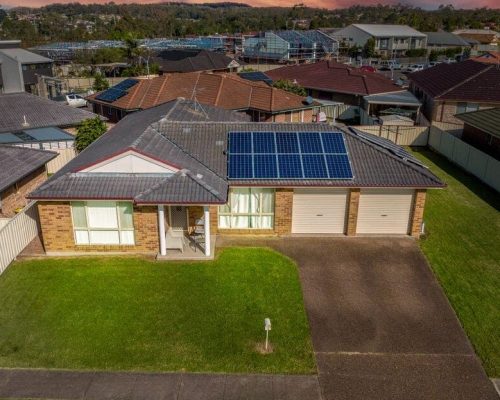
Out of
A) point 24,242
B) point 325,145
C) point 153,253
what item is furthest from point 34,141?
point 325,145

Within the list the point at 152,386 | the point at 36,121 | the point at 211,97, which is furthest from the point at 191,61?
the point at 152,386

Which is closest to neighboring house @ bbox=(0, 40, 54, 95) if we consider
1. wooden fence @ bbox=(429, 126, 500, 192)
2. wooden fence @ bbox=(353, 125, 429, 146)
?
wooden fence @ bbox=(353, 125, 429, 146)

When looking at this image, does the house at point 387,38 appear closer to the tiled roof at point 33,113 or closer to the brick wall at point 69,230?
the tiled roof at point 33,113

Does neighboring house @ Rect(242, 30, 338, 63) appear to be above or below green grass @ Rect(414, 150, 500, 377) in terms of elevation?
above

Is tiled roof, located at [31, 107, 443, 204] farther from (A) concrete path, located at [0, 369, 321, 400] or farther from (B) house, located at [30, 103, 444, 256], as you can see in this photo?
(A) concrete path, located at [0, 369, 321, 400]

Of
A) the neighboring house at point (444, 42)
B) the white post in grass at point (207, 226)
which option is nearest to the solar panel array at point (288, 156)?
the white post in grass at point (207, 226)

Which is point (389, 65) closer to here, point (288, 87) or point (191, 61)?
point (191, 61)

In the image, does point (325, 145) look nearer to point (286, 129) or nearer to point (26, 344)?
point (286, 129)
